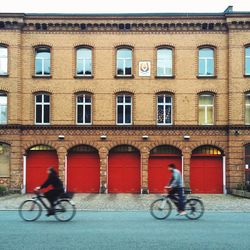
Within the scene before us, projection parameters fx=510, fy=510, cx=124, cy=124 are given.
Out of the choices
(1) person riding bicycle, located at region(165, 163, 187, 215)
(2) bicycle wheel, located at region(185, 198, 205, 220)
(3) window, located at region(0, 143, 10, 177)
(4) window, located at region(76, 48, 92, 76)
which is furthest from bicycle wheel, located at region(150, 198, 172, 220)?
(4) window, located at region(76, 48, 92, 76)

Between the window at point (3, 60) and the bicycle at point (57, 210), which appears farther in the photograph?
the window at point (3, 60)

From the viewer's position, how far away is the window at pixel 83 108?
33.0 m

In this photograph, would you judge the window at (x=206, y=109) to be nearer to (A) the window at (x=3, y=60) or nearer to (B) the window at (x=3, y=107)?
(B) the window at (x=3, y=107)

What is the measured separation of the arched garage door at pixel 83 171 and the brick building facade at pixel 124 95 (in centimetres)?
6

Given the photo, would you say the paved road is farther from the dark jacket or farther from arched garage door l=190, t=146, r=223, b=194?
arched garage door l=190, t=146, r=223, b=194

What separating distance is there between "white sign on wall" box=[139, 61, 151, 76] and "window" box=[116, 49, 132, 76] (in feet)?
2.41

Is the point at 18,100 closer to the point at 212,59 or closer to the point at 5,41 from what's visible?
the point at 5,41

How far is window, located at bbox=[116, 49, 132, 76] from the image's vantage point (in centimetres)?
3322

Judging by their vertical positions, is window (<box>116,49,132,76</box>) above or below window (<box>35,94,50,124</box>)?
above

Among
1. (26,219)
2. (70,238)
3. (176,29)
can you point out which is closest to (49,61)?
(176,29)

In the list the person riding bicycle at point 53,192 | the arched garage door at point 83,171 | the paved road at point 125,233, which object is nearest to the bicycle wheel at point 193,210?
the paved road at point 125,233

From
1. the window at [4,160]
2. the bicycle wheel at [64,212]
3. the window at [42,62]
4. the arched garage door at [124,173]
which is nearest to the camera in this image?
the bicycle wheel at [64,212]

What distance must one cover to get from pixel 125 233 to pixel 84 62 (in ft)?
70.6

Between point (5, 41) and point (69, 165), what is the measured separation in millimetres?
8930
